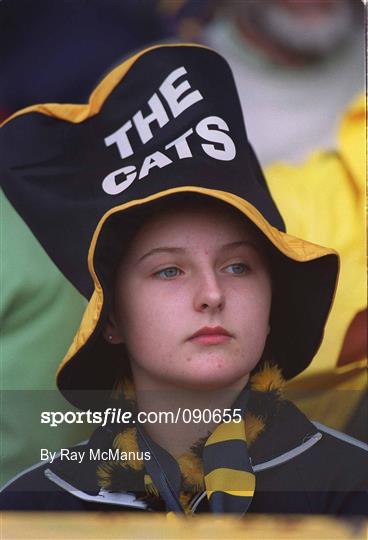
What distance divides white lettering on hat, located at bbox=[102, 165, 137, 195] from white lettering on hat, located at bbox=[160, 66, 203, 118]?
18cm

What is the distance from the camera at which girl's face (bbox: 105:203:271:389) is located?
2240mm

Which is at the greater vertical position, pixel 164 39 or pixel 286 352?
pixel 164 39

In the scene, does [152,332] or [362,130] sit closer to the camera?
[152,332]

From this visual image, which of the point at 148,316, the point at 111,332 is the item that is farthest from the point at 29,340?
the point at 148,316

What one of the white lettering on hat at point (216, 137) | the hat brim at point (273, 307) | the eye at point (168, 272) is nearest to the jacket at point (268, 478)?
the hat brim at point (273, 307)

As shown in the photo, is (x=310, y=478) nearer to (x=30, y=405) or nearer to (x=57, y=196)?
(x=30, y=405)

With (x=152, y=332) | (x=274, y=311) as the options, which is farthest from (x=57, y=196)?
(x=274, y=311)

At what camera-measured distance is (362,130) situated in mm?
2451

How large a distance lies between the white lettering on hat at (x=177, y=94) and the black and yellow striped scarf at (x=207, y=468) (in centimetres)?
72

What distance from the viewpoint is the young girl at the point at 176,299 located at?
7.41ft

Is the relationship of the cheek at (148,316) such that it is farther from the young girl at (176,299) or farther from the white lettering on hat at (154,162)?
the white lettering on hat at (154,162)

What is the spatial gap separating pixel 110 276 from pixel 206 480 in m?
0.54

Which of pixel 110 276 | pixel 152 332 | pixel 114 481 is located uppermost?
pixel 110 276

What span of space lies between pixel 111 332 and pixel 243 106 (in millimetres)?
661
